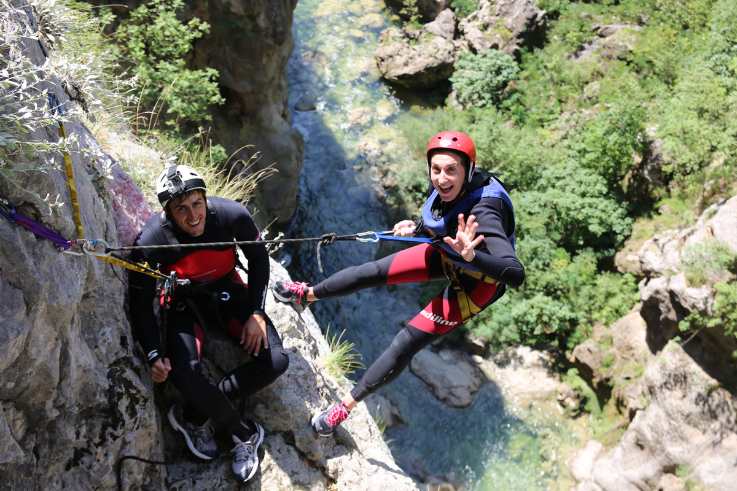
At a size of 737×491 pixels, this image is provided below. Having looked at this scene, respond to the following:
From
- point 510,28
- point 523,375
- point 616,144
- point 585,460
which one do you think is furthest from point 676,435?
point 510,28

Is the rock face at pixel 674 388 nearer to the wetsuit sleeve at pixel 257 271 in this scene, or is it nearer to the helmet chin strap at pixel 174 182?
the wetsuit sleeve at pixel 257 271

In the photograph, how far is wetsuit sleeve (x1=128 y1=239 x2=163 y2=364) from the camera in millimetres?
3594

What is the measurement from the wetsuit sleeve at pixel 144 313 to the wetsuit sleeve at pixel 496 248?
1981 millimetres

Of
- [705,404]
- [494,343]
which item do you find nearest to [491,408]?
[494,343]

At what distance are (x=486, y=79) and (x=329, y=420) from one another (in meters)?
11.0

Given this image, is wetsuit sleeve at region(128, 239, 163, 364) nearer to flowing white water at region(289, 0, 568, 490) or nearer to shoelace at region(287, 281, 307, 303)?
shoelace at region(287, 281, 307, 303)

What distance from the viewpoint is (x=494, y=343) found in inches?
395

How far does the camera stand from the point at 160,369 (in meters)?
3.62

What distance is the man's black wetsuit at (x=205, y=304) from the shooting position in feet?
11.9

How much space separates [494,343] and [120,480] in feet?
24.8

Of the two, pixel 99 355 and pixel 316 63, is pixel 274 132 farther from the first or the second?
pixel 99 355

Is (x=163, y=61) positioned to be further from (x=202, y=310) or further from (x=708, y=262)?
(x=708, y=262)

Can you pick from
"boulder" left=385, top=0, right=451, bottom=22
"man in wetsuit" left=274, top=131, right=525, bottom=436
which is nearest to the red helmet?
"man in wetsuit" left=274, top=131, right=525, bottom=436

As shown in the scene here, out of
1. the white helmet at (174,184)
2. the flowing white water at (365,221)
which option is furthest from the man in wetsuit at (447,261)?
the flowing white water at (365,221)
